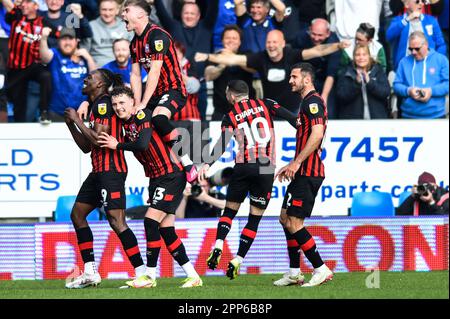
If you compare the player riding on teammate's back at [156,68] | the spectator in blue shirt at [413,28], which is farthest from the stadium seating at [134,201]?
the spectator in blue shirt at [413,28]

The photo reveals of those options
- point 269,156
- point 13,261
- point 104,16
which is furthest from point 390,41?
point 13,261

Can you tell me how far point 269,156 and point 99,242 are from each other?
2.58 m

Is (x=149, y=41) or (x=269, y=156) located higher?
(x=149, y=41)

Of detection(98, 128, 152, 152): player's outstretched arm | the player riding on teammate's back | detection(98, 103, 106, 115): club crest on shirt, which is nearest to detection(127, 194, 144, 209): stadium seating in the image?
the player riding on teammate's back

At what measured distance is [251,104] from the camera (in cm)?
1235

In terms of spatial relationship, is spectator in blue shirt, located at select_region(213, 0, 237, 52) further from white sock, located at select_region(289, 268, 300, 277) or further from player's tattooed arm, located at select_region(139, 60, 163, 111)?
white sock, located at select_region(289, 268, 300, 277)

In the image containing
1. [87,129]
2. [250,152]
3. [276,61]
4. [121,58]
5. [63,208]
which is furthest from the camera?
[276,61]

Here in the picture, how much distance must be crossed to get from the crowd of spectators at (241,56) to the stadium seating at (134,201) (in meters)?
A: 1.36

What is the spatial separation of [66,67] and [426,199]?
5337 millimetres

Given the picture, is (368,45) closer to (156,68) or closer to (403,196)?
(403,196)

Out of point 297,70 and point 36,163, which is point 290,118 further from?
point 36,163

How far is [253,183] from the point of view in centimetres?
1236

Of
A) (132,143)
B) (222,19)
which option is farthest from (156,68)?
(222,19)

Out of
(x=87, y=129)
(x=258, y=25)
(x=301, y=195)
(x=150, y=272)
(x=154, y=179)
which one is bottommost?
(x=150, y=272)
